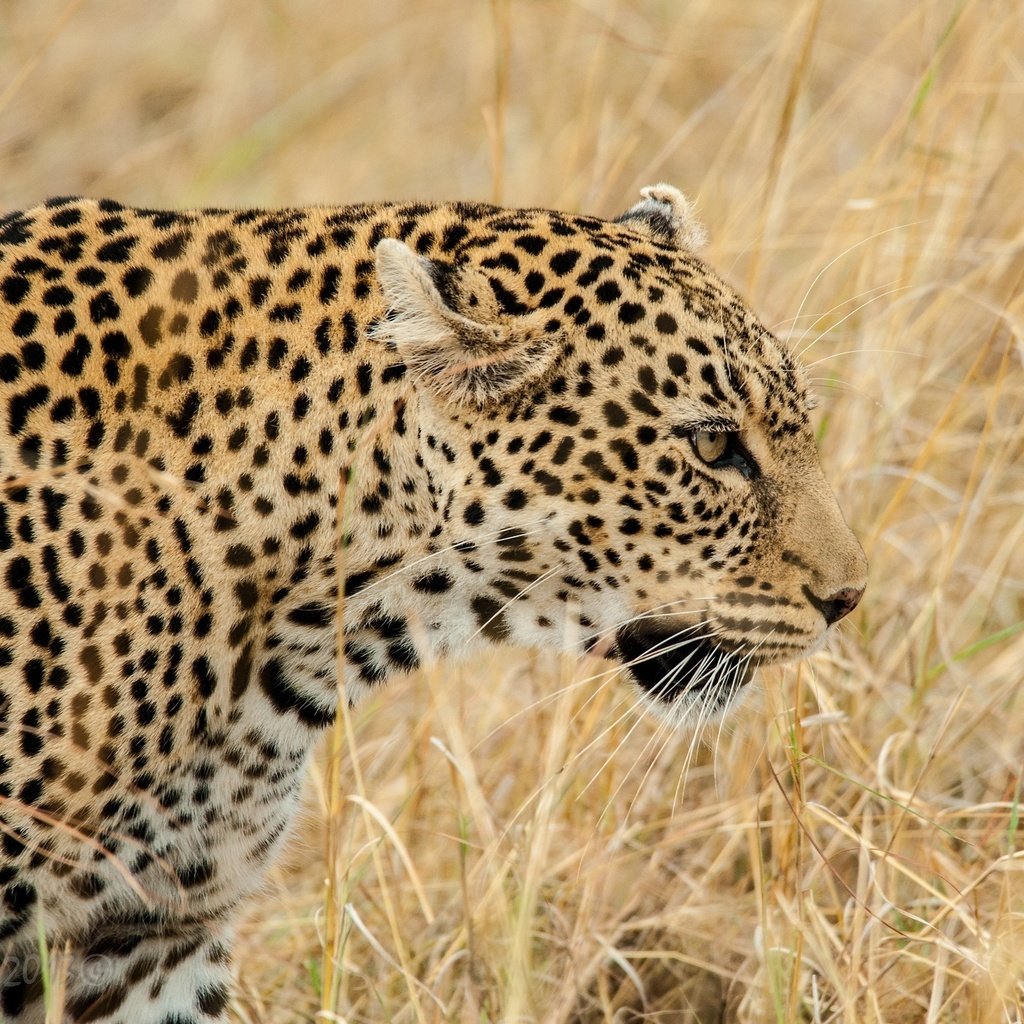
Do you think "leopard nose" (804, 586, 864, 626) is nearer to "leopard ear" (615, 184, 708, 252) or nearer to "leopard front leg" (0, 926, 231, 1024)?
"leopard ear" (615, 184, 708, 252)

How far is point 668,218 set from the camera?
493 centimetres

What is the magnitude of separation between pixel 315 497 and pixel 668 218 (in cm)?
149

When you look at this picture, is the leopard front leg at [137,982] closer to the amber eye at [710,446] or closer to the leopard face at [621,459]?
the leopard face at [621,459]

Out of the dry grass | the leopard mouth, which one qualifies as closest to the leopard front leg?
the dry grass

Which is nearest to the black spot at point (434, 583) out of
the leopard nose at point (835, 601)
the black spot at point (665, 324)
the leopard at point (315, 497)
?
the leopard at point (315, 497)

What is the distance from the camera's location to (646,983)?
5.32 m

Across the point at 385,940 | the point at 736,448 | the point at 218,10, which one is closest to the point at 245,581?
the point at 736,448

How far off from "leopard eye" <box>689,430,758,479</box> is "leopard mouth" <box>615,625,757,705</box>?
0.43m

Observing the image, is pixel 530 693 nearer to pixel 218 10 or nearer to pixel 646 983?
pixel 646 983

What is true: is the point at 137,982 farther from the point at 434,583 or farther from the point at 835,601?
the point at 835,601

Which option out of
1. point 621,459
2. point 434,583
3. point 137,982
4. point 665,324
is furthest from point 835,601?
point 137,982

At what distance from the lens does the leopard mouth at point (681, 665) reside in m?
4.37

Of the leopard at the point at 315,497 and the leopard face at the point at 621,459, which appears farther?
the leopard face at the point at 621,459

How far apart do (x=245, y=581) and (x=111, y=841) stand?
70cm
